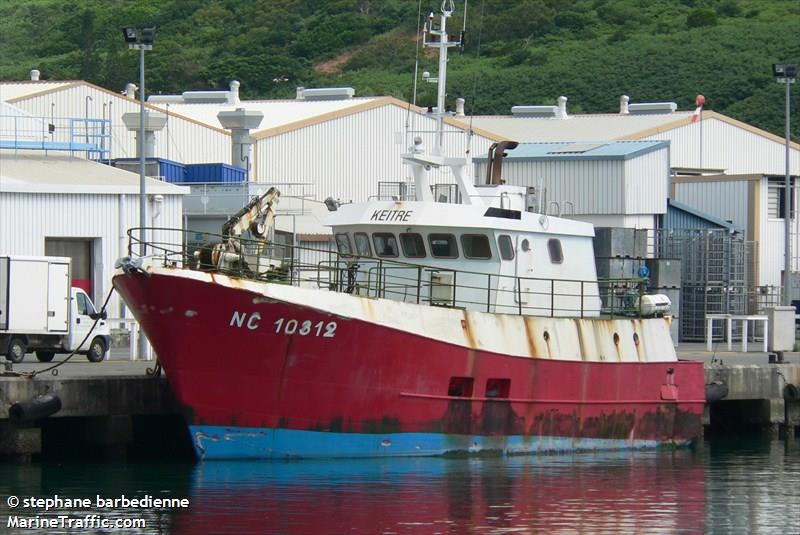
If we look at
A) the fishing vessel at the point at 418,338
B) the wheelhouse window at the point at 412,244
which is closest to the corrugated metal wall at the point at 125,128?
the fishing vessel at the point at 418,338

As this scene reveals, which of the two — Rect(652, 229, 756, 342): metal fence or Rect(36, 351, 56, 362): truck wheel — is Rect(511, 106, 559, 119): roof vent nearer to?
Rect(652, 229, 756, 342): metal fence

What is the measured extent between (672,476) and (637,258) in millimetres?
14951

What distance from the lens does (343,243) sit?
2780 centimetres

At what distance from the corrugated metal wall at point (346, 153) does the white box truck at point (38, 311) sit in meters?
18.2

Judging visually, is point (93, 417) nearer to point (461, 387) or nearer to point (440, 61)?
point (461, 387)

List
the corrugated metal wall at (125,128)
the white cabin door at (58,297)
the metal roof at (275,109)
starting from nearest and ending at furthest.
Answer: the white cabin door at (58,297) < the corrugated metal wall at (125,128) < the metal roof at (275,109)

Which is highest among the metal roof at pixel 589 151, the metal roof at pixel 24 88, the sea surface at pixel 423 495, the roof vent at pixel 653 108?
the roof vent at pixel 653 108

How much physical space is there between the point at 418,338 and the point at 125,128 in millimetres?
33449

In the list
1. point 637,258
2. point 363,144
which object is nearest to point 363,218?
point 637,258

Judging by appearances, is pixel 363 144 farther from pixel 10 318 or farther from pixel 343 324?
pixel 343 324

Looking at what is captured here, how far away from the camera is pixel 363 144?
5453cm

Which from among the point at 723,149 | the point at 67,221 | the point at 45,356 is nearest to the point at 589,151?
the point at 67,221

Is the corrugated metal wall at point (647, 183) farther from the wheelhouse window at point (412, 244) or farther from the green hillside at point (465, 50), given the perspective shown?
the green hillside at point (465, 50)

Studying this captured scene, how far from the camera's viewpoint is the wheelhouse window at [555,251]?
27828mm
